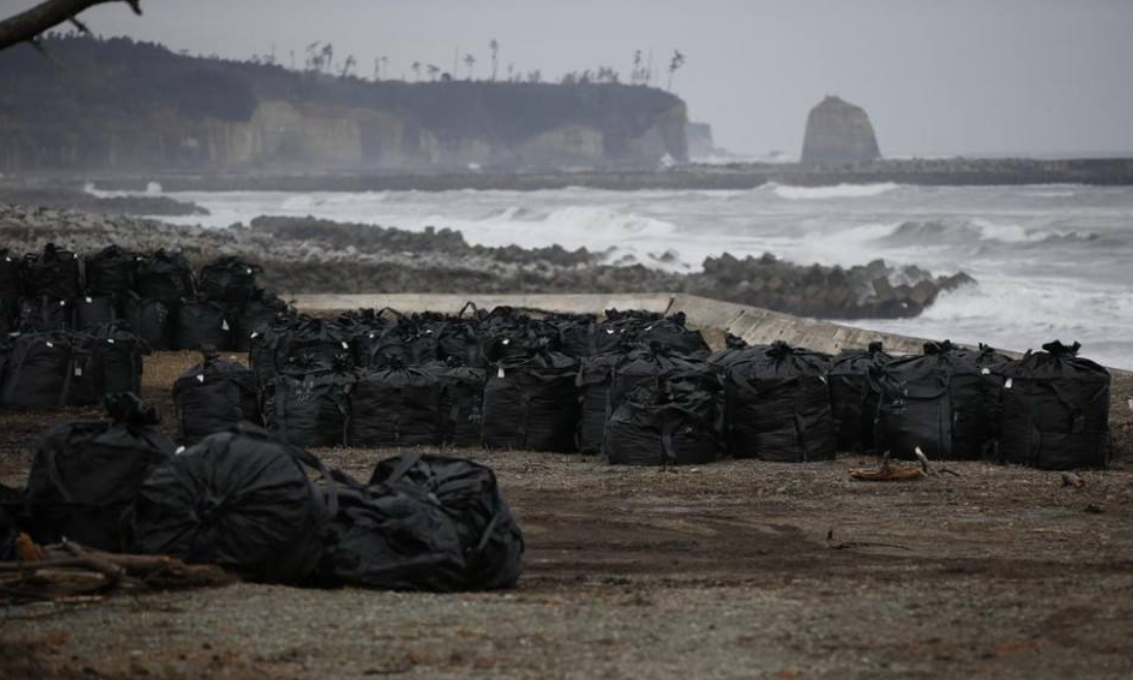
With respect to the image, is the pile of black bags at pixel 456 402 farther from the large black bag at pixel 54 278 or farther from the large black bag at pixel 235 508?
the large black bag at pixel 54 278

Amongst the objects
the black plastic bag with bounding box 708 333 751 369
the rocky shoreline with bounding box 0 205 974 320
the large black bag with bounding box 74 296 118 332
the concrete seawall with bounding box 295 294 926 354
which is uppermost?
the black plastic bag with bounding box 708 333 751 369

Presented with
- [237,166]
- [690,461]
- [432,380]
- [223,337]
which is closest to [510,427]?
[432,380]

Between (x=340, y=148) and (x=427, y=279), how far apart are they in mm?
134993

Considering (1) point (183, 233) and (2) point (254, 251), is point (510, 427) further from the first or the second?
(1) point (183, 233)

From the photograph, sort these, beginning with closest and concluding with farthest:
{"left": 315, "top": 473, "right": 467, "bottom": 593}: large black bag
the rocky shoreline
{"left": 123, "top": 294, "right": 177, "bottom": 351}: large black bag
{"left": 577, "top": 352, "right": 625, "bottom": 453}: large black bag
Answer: {"left": 315, "top": 473, "right": 467, "bottom": 593}: large black bag → {"left": 577, "top": 352, "right": 625, "bottom": 453}: large black bag → {"left": 123, "top": 294, "right": 177, "bottom": 351}: large black bag → the rocky shoreline

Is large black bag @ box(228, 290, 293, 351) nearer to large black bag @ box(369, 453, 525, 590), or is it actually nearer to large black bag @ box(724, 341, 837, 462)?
large black bag @ box(724, 341, 837, 462)

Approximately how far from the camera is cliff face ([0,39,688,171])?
125 m

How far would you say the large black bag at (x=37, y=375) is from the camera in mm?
13914

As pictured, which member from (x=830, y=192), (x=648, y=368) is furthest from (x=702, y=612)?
(x=830, y=192)

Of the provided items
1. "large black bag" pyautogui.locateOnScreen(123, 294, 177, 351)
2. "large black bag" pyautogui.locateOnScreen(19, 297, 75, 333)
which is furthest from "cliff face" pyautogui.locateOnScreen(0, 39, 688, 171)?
"large black bag" pyautogui.locateOnScreen(19, 297, 75, 333)

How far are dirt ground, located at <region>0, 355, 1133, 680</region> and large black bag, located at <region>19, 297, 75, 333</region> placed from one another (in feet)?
25.0

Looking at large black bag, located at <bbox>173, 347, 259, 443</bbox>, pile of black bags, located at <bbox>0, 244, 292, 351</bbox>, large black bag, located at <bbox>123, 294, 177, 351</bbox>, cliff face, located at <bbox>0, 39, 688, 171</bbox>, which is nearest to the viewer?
large black bag, located at <bbox>173, 347, 259, 443</bbox>

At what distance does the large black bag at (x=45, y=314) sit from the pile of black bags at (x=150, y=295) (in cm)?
5

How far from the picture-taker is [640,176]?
119625 mm
